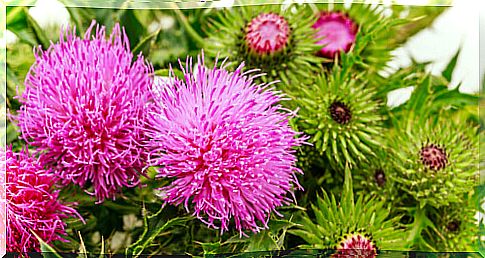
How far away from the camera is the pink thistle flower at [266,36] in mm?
1076

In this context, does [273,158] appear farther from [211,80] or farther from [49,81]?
[49,81]

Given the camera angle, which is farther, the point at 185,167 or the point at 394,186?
the point at 394,186

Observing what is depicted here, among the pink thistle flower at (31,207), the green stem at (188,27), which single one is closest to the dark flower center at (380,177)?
the green stem at (188,27)

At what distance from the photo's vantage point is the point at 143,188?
42.1 inches

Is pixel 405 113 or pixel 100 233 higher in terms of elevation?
pixel 405 113

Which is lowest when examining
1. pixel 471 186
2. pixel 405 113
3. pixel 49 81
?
pixel 471 186

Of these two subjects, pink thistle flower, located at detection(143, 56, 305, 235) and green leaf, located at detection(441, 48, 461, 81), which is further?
green leaf, located at detection(441, 48, 461, 81)

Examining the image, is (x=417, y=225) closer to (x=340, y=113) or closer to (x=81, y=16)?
(x=340, y=113)

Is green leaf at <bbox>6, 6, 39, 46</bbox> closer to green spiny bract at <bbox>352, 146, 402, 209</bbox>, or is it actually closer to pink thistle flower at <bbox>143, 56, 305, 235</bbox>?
pink thistle flower at <bbox>143, 56, 305, 235</bbox>

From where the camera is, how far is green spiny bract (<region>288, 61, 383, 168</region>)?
3.51ft

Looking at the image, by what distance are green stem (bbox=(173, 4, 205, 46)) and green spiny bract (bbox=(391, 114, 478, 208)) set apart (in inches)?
14.6

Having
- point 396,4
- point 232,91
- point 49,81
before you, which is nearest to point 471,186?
point 396,4

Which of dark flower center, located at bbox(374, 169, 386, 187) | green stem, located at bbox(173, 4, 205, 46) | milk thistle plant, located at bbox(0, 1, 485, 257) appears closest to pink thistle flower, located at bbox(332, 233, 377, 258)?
milk thistle plant, located at bbox(0, 1, 485, 257)

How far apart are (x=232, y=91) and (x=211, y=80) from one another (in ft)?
0.12
